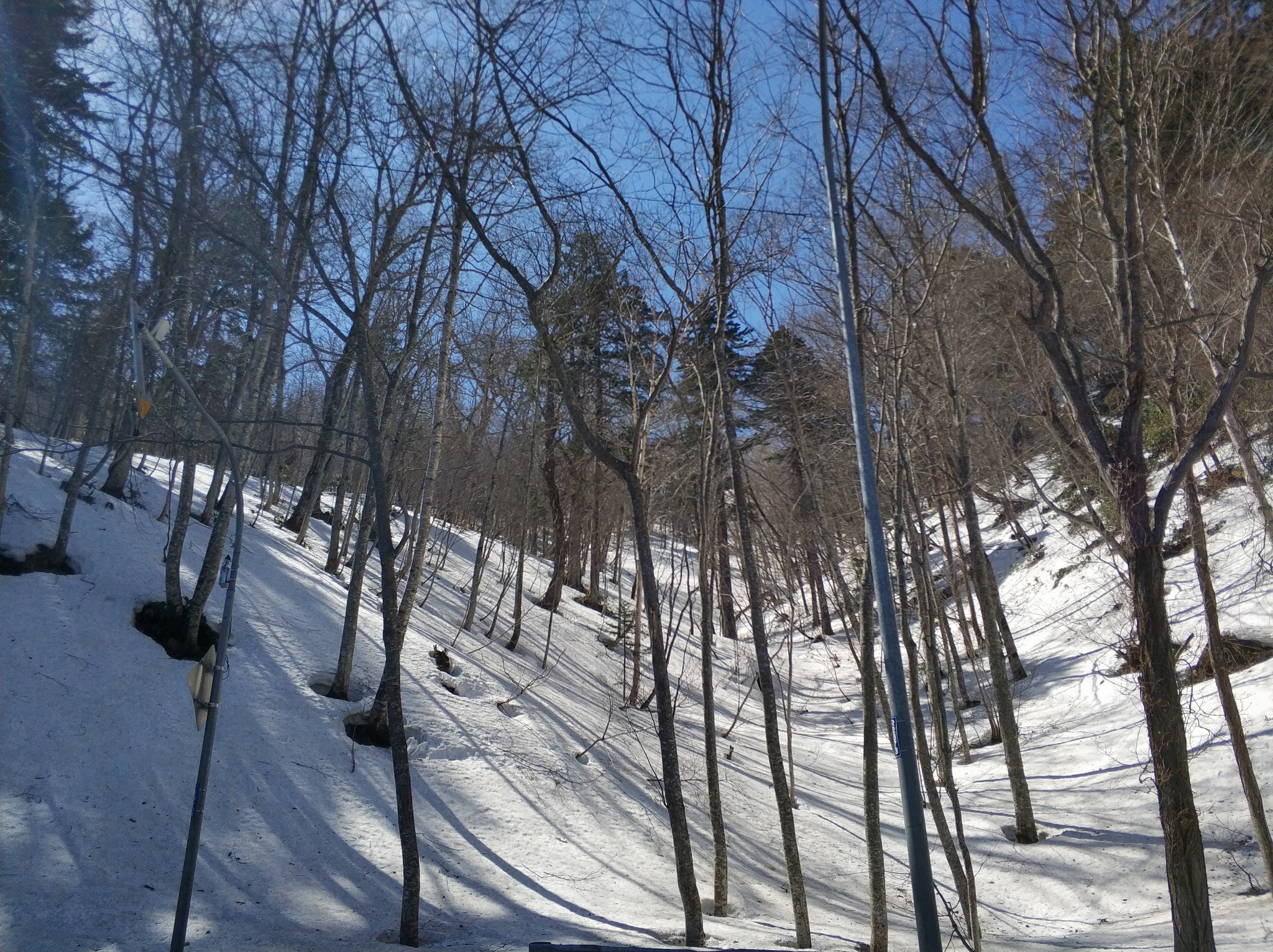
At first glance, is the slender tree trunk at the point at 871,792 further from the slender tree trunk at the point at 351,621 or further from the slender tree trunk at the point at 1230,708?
the slender tree trunk at the point at 351,621

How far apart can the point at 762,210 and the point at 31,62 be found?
1181 cm

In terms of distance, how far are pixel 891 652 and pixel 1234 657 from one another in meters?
12.4

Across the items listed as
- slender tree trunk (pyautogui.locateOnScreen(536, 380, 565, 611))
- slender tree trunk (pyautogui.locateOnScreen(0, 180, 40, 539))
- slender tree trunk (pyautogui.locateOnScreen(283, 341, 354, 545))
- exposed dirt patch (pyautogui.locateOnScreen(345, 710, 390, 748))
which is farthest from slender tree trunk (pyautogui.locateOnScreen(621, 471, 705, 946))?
slender tree trunk (pyautogui.locateOnScreen(283, 341, 354, 545))

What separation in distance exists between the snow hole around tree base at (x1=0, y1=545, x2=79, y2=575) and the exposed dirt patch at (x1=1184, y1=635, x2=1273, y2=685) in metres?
18.8

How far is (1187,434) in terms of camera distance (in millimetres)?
10180

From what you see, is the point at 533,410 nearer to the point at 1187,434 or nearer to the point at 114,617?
the point at 114,617

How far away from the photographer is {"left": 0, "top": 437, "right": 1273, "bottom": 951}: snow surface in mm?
8383

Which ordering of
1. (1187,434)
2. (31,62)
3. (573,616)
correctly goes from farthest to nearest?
(573,616)
(31,62)
(1187,434)

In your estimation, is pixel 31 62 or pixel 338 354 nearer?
pixel 338 354

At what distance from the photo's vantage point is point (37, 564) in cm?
1205

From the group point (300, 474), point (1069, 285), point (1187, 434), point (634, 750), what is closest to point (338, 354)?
point (634, 750)

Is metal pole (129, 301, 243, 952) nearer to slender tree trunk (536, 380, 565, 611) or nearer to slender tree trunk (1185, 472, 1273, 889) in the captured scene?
slender tree trunk (1185, 472, 1273, 889)

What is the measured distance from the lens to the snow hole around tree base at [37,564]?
11719 millimetres

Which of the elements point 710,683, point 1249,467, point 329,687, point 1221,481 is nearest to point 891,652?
point 710,683
